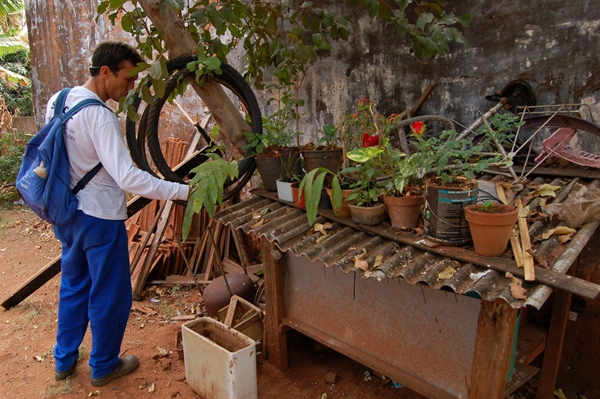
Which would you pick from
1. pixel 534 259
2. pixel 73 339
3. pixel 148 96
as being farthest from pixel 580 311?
pixel 73 339

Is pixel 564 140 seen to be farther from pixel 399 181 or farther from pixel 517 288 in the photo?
pixel 517 288

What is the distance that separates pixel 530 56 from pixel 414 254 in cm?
173

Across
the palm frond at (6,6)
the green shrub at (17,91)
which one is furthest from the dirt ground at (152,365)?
the green shrub at (17,91)

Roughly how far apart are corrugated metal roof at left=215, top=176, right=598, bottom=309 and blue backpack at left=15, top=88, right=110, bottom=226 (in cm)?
100

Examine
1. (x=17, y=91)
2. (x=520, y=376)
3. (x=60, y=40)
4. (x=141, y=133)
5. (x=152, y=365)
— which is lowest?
(x=152, y=365)

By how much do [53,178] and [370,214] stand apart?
2002mm

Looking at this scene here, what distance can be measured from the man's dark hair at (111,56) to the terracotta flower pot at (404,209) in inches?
77.3

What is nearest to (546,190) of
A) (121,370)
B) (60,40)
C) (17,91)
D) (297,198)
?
(297,198)

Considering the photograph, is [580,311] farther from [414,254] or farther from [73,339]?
[73,339]

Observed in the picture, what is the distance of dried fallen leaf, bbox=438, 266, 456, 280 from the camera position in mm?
2011

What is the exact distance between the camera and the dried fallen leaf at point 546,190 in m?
2.49

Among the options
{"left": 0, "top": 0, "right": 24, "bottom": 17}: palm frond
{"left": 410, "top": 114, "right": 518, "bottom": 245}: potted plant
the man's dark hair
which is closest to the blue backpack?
the man's dark hair

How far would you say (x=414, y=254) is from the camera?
7.45 ft

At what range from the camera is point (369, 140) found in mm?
2781
